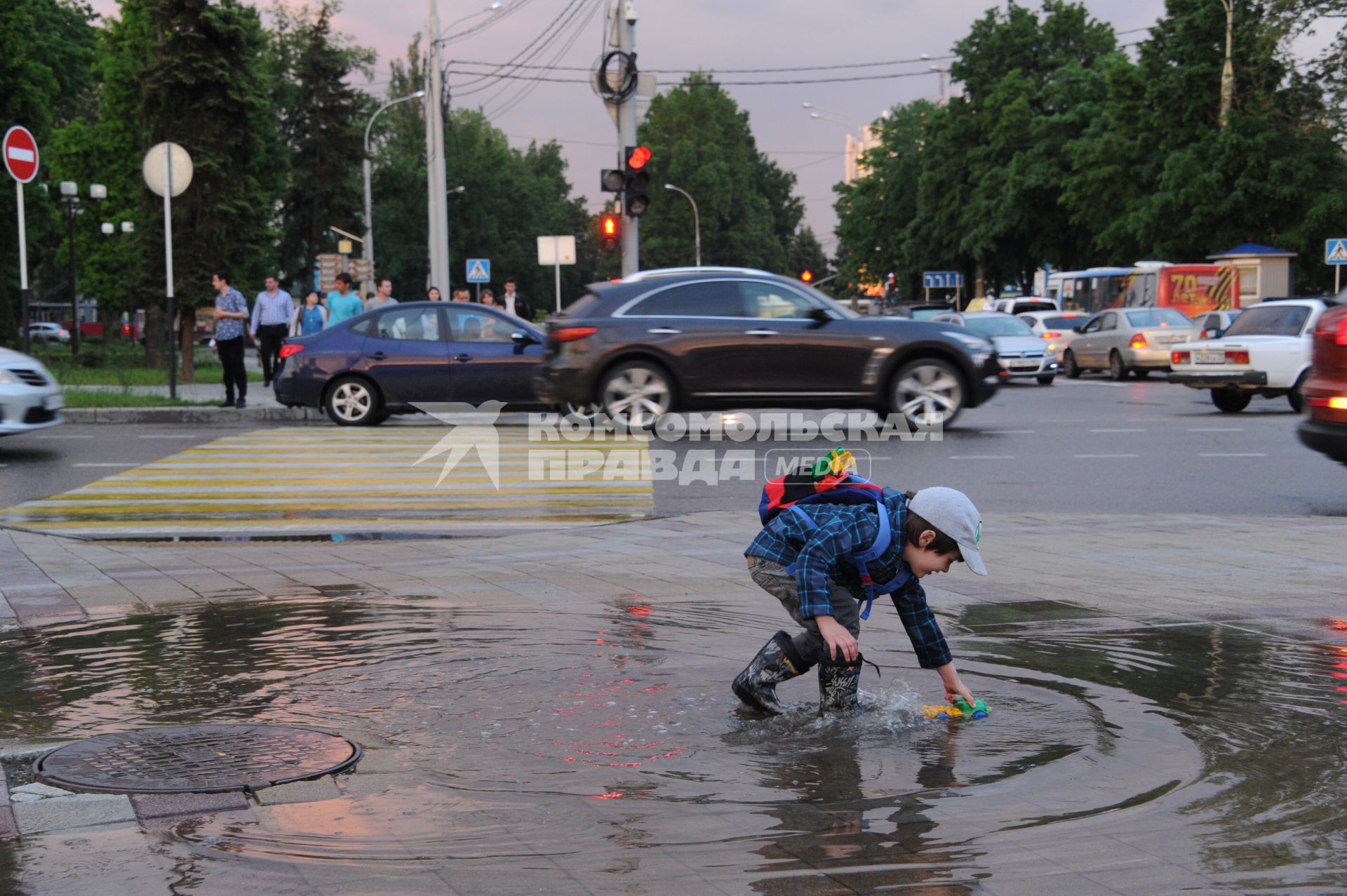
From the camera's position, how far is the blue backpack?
4629 mm

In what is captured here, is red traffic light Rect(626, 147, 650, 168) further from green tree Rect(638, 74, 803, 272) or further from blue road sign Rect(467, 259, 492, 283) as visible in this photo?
green tree Rect(638, 74, 803, 272)

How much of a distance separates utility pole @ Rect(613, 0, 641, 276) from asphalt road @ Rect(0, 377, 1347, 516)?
511 cm

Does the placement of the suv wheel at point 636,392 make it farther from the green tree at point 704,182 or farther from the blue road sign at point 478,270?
the green tree at point 704,182

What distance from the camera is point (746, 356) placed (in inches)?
625

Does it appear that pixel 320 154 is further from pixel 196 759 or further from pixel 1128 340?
pixel 196 759

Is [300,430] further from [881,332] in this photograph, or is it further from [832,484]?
[832,484]

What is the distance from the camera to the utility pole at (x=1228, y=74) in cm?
5141

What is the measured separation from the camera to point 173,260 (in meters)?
33.2

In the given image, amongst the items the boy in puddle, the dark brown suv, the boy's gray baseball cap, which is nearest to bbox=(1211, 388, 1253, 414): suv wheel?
the dark brown suv

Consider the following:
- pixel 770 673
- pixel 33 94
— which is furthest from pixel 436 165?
pixel 770 673

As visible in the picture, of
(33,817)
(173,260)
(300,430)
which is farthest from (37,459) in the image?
(173,260)

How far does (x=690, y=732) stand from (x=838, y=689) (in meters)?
0.56

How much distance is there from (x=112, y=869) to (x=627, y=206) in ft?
60.6

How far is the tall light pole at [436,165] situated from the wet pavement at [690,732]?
23.7m
